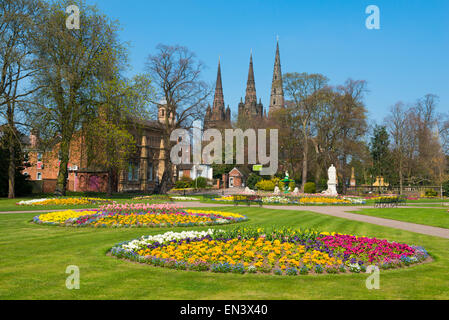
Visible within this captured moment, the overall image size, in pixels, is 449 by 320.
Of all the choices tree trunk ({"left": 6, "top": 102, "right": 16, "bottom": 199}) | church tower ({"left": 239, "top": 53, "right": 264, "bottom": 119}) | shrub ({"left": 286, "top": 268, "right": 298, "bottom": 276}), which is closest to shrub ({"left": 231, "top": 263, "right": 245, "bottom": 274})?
shrub ({"left": 286, "top": 268, "right": 298, "bottom": 276})

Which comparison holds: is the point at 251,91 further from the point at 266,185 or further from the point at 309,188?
the point at 309,188

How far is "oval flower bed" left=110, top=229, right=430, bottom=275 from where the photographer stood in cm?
789

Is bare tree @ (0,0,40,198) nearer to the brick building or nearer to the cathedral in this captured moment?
the brick building

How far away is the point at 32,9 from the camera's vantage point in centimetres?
2878

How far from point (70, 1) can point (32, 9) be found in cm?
329

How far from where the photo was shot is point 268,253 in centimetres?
941

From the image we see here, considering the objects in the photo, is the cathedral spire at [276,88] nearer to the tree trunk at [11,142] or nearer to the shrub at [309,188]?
the shrub at [309,188]

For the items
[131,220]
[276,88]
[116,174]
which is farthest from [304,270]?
[276,88]

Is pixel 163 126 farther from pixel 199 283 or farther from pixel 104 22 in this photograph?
pixel 199 283

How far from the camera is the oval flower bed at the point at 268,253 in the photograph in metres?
7.89

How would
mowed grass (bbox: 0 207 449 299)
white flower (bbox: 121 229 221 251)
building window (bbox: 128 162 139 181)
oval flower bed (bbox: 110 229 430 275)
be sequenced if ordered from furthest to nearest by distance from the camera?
1. building window (bbox: 128 162 139 181)
2. white flower (bbox: 121 229 221 251)
3. oval flower bed (bbox: 110 229 430 275)
4. mowed grass (bbox: 0 207 449 299)

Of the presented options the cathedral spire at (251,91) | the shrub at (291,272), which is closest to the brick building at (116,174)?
the shrub at (291,272)

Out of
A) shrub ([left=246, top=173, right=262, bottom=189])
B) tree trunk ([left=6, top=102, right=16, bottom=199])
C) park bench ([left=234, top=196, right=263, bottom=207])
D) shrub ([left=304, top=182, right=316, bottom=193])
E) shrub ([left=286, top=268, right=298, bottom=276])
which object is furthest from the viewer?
shrub ([left=246, top=173, right=262, bottom=189])

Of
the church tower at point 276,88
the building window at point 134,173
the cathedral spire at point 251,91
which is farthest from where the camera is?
the cathedral spire at point 251,91
